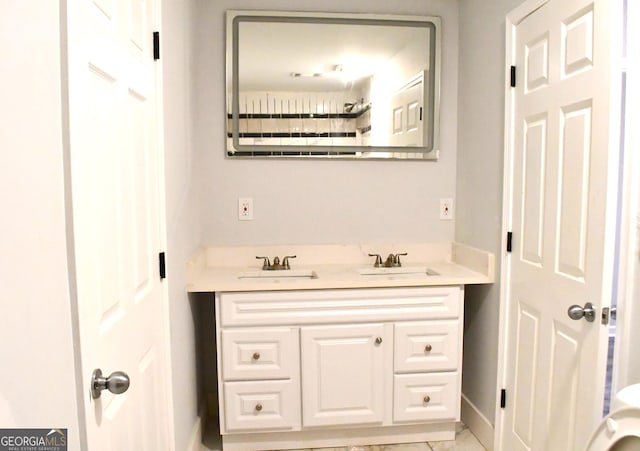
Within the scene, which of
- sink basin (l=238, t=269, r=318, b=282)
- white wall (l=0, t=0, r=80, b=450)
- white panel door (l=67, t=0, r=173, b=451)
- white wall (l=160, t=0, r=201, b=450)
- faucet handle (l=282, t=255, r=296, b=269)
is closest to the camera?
white wall (l=0, t=0, r=80, b=450)

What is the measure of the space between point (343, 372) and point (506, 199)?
112 centimetres

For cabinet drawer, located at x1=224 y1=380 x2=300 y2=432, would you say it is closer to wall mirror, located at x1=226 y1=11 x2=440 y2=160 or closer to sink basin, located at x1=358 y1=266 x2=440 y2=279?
sink basin, located at x1=358 y1=266 x2=440 y2=279

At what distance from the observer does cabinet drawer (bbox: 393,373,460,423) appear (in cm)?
214

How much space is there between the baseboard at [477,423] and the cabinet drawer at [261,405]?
3.12 ft

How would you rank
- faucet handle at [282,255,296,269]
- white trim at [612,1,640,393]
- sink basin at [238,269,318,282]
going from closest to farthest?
white trim at [612,1,640,393] → sink basin at [238,269,318,282] → faucet handle at [282,255,296,269]

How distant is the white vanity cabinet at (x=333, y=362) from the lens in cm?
205

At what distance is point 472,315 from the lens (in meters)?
2.38

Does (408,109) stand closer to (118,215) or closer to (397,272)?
(397,272)

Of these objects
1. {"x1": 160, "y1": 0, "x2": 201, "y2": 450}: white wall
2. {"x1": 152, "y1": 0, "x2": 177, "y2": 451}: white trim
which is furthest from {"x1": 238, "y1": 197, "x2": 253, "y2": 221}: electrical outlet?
{"x1": 152, "y1": 0, "x2": 177, "y2": 451}: white trim

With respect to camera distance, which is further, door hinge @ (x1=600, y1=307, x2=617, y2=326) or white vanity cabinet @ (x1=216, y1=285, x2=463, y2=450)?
white vanity cabinet @ (x1=216, y1=285, x2=463, y2=450)

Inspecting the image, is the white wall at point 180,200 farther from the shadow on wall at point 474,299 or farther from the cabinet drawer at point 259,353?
the shadow on wall at point 474,299

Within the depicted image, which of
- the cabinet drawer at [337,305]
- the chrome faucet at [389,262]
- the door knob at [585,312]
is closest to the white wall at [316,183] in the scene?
the chrome faucet at [389,262]

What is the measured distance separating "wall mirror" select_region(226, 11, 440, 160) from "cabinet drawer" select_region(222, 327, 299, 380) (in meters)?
0.99

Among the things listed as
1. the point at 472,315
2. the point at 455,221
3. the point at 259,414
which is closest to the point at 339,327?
the point at 259,414
